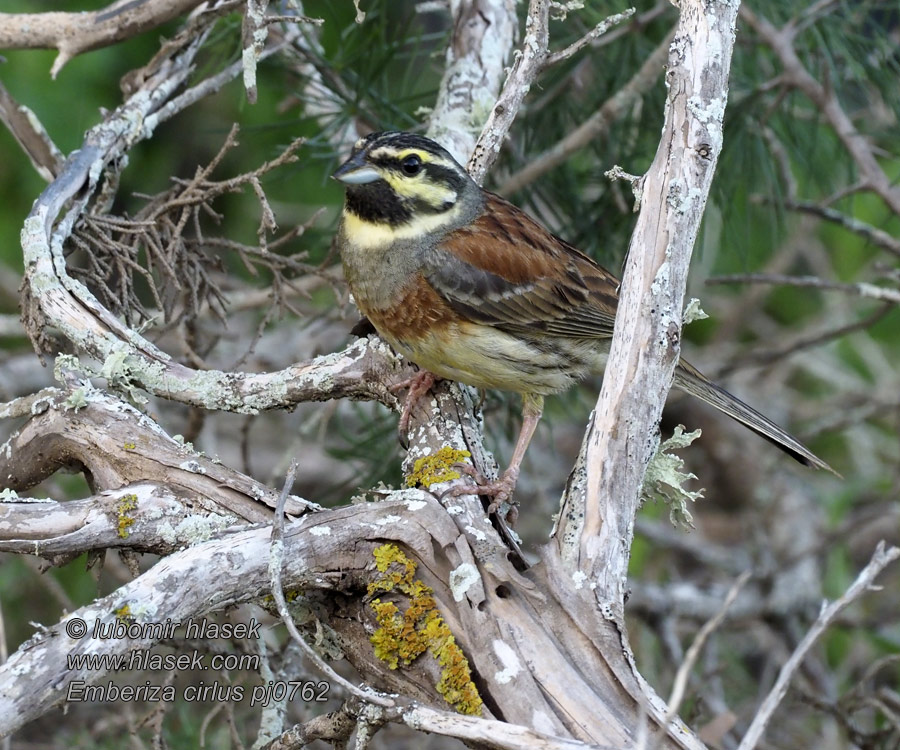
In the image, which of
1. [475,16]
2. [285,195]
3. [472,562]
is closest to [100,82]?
[285,195]

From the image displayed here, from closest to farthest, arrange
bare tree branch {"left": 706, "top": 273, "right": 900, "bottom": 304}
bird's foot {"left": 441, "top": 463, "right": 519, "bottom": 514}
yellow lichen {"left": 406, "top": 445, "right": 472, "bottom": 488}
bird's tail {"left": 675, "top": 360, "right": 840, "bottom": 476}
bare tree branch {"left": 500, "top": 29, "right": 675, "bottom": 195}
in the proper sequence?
bird's foot {"left": 441, "top": 463, "right": 519, "bottom": 514} < yellow lichen {"left": 406, "top": 445, "right": 472, "bottom": 488} < bird's tail {"left": 675, "top": 360, "right": 840, "bottom": 476} < bare tree branch {"left": 706, "top": 273, "right": 900, "bottom": 304} < bare tree branch {"left": 500, "top": 29, "right": 675, "bottom": 195}

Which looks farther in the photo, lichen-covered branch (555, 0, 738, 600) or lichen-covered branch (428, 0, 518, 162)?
lichen-covered branch (428, 0, 518, 162)

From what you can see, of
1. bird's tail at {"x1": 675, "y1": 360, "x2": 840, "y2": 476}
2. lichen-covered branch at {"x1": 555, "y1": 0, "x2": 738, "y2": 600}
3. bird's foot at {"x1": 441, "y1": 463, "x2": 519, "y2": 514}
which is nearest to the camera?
lichen-covered branch at {"x1": 555, "y1": 0, "x2": 738, "y2": 600}

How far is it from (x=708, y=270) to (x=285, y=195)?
285cm

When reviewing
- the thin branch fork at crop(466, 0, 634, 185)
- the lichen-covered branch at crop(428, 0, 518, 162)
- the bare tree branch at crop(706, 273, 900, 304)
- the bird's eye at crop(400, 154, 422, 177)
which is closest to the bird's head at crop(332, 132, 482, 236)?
the bird's eye at crop(400, 154, 422, 177)

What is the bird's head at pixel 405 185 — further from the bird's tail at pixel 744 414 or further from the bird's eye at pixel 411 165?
the bird's tail at pixel 744 414

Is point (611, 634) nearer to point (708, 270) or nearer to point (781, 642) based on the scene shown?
point (781, 642)

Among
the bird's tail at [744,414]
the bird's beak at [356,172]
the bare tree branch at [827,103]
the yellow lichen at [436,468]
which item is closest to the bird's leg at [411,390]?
the yellow lichen at [436,468]

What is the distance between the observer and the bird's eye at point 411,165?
142 inches

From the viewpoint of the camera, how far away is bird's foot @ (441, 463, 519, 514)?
9.63 feet

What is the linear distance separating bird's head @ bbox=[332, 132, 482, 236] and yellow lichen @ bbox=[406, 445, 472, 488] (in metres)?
0.96

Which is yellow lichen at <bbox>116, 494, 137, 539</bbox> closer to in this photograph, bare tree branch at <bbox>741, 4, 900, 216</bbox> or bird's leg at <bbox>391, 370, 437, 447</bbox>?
bird's leg at <bbox>391, 370, 437, 447</bbox>

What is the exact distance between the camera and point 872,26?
4.79 m

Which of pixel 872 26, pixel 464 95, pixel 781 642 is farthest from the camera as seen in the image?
pixel 781 642
